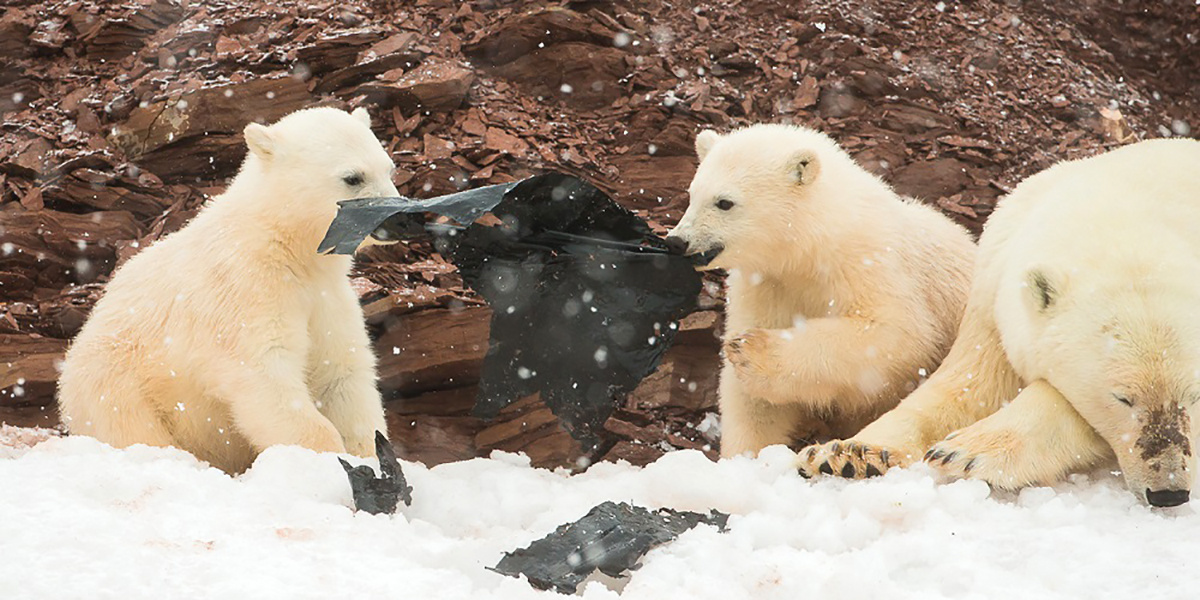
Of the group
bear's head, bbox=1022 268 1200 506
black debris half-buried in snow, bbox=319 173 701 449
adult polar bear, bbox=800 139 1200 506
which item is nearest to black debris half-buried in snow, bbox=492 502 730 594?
adult polar bear, bbox=800 139 1200 506

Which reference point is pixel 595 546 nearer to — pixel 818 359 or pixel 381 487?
pixel 381 487

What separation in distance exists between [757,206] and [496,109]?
9.65 feet

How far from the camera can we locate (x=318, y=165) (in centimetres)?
459

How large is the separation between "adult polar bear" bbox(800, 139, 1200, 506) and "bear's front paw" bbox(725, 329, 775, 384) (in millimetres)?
502

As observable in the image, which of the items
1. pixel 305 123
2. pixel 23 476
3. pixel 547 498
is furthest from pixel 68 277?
pixel 547 498

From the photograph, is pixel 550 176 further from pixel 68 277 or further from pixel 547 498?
pixel 68 277

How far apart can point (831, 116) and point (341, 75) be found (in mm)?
3279

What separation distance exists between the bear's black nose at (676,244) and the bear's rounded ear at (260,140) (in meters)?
1.74

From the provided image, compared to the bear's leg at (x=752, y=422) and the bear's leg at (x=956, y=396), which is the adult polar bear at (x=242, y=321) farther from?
the bear's leg at (x=956, y=396)

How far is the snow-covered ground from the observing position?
2668 mm

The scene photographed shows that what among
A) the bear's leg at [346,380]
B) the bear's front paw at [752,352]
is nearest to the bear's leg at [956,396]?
the bear's front paw at [752,352]

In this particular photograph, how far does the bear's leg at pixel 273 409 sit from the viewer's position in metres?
4.32

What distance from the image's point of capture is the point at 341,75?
7008 mm

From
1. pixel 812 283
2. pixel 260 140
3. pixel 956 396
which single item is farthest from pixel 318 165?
A: pixel 956 396
